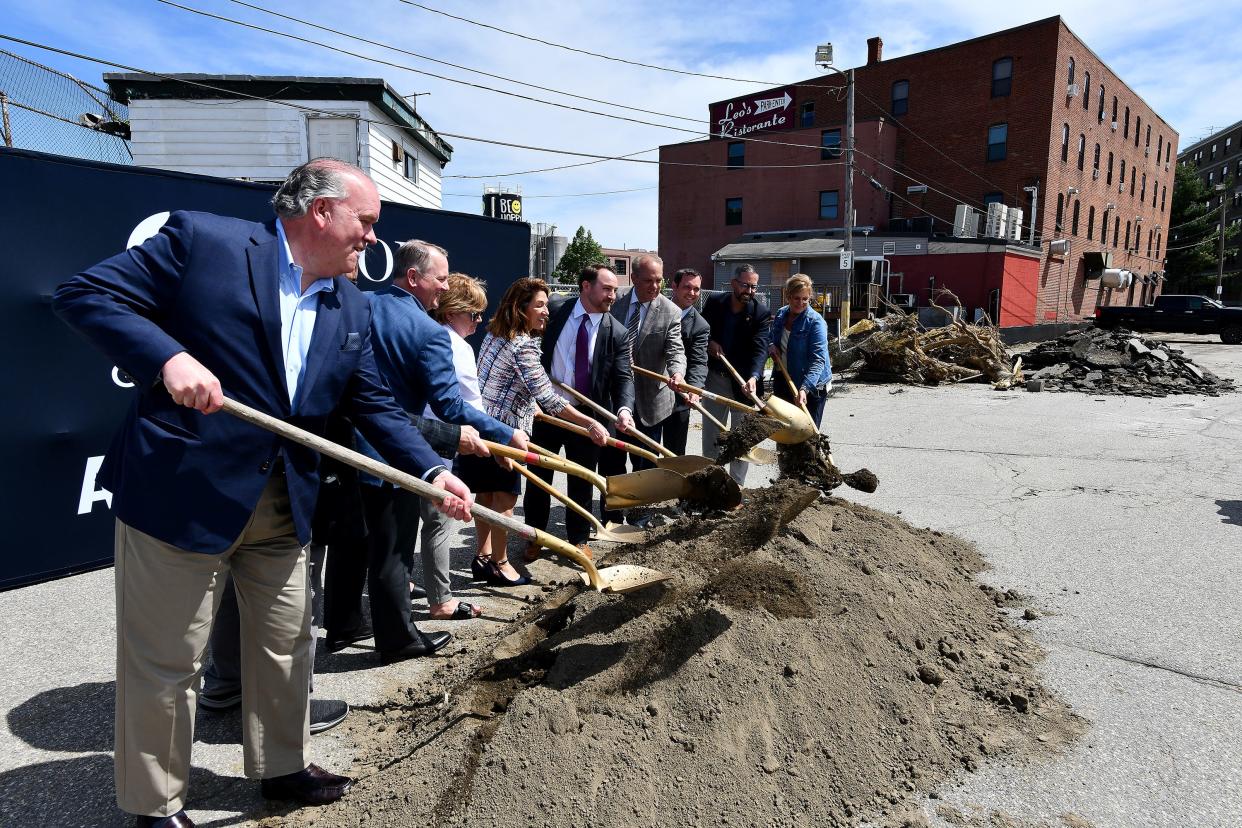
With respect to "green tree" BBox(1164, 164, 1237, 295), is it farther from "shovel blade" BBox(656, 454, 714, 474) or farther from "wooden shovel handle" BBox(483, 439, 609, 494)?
"wooden shovel handle" BBox(483, 439, 609, 494)

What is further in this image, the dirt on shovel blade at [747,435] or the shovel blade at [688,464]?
the dirt on shovel blade at [747,435]

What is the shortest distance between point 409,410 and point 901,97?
4001 cm

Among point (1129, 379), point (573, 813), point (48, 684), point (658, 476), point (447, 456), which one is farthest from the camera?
point (1129, 379)

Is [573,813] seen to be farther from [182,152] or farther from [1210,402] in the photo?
[182,152]

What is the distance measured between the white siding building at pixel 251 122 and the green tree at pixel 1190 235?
196 ft

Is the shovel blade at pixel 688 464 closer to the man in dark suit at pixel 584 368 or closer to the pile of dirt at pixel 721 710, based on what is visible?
the man in dark suit at pixel 584 368

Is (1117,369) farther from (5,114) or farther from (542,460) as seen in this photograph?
(5,114)

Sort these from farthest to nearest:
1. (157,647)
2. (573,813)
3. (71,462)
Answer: (71,462) < (573,813) < (157,647)

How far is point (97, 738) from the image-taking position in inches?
115

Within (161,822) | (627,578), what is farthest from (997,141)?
(161,822)

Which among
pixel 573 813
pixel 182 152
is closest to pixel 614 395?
pixel 573 813

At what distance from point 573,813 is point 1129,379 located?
16488 millimetres

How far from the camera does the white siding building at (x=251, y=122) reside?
15812 millimetres

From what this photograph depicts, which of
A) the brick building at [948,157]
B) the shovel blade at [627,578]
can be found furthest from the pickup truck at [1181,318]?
the shovel blade at [627,578]
